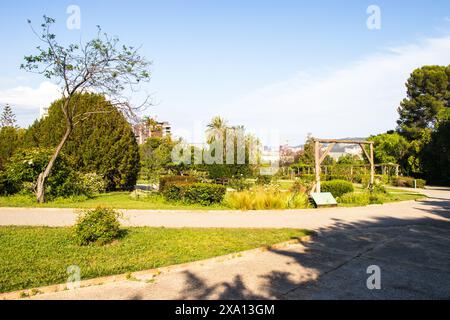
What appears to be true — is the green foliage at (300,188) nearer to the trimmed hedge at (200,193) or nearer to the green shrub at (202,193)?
the trimmed hedge at (200,193)

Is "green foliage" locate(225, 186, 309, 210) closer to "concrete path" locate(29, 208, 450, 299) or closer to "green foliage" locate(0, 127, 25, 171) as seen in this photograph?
"concrete path" locate(29, 208, 450, 299)

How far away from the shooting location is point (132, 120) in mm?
15516

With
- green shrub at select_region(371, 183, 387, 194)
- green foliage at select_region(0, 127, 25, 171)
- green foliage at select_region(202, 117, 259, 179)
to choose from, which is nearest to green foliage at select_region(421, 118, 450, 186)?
green shrub at select_region(371, 183, 387, 194)

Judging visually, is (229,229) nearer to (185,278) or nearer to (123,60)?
(185,278)

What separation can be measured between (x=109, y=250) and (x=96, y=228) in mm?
719

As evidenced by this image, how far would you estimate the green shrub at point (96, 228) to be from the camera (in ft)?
22.8

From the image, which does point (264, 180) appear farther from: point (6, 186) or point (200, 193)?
point (6, 186)

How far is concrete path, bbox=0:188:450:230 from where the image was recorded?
388 inches

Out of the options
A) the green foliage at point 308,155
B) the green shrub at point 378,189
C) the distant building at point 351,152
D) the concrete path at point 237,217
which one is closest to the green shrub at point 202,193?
the concrete path at point 237,217

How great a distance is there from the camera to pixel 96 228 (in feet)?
23.1

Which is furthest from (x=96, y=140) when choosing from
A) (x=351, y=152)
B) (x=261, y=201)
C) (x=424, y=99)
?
(x=351, y=152)

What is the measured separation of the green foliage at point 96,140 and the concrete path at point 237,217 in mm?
7361

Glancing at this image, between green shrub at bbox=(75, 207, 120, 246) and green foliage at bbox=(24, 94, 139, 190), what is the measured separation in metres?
12.1
